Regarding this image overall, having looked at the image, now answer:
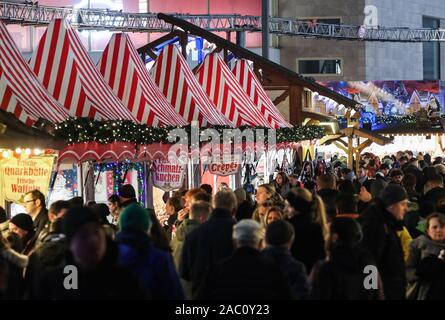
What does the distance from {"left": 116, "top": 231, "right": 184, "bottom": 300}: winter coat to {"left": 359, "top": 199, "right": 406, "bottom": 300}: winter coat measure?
6.46ft

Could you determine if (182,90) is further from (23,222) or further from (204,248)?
(204,248)

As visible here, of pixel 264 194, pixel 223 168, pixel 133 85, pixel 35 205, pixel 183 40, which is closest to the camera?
pixel 35 205

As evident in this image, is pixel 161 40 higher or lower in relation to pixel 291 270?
higher

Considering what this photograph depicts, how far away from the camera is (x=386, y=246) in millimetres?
9305

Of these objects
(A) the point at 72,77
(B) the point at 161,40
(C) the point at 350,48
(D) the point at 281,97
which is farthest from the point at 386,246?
(C) the point at 350,48

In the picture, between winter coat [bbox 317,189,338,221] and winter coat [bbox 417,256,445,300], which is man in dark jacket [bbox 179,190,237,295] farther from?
winter coat [bbox 317,189,338,221]

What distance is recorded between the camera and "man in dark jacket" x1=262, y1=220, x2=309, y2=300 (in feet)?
26.7

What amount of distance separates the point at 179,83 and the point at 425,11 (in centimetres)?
4889

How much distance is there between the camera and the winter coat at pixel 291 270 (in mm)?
8125

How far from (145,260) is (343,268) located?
4.34 ft

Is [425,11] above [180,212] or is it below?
above

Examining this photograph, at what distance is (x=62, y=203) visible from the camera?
11.1m
